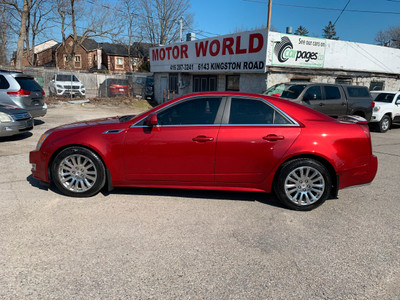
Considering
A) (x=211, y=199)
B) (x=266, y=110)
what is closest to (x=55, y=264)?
(x=211, y=199)

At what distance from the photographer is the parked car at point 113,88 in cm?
2238

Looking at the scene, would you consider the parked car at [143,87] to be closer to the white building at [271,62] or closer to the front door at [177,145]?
the white building at [271,62]

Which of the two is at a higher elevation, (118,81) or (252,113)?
(118,81)

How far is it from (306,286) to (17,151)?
7.01 metres

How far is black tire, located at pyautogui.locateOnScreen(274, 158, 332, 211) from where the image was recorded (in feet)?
13.1

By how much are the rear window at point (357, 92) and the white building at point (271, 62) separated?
4.16 metres

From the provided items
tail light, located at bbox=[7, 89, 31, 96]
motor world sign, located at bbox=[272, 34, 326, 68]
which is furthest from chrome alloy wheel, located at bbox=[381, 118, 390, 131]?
tail light, located at bbox=[7, 89, 31, 96]

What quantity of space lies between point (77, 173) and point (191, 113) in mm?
1809

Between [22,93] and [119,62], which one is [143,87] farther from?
[119,62]

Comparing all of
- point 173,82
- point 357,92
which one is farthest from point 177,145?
point 173,82

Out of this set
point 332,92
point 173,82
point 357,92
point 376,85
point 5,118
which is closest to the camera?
point 5,118

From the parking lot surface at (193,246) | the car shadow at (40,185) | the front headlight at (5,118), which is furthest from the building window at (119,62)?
the parking lot surface at (193,246)

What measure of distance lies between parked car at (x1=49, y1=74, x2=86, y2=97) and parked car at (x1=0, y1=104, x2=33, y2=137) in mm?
13368

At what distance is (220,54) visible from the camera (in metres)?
16.6
